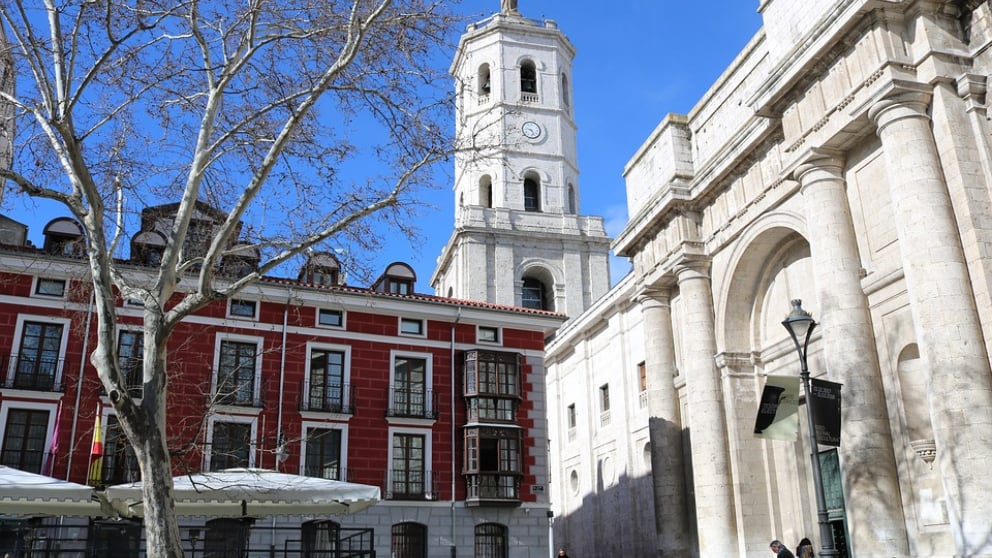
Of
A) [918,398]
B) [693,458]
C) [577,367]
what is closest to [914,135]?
[918,398]

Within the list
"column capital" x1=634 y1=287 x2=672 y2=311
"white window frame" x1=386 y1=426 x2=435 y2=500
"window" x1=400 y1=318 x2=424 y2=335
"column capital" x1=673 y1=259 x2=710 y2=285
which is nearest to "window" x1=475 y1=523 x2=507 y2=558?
"white window frame" x1=386 y1=426 x2=435 y2=500

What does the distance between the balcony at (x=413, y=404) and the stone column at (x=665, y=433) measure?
7.70 m

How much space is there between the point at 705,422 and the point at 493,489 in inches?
361

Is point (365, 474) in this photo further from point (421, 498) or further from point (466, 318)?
point (466, 318)

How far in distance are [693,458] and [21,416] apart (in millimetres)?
17786

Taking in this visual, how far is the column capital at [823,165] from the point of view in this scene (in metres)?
15.9

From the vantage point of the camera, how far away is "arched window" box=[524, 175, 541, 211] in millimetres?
50716

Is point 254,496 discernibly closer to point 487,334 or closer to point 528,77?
point 487,334

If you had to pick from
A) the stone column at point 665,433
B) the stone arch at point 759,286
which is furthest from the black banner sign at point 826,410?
the stone column at point 665,433

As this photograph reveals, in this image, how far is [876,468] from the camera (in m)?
14.1

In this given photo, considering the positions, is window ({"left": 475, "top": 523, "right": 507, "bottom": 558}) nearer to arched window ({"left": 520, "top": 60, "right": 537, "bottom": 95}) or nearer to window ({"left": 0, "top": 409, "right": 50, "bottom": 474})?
window ({"left": 0, "top": 409, "right": 50, "bottom": 474})

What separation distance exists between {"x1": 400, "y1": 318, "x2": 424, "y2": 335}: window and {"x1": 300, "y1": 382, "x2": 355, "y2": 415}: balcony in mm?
2738

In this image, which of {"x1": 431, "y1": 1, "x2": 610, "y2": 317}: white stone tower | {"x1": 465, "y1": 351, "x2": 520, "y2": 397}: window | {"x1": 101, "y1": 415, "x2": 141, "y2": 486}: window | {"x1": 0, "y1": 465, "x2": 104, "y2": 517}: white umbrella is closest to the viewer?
{"x1": 0, "y1": 465, "x2": 104, "y2": 517}: white umbrella

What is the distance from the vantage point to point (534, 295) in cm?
4881
